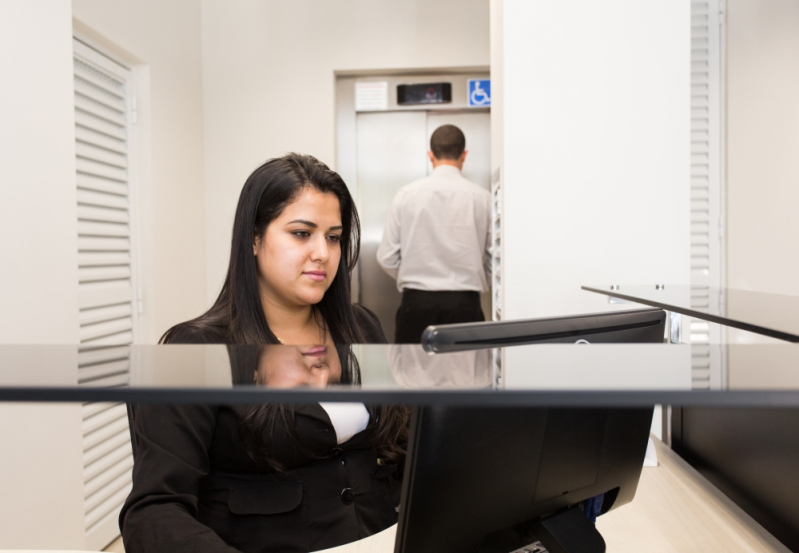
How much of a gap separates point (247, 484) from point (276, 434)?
0.12 meters

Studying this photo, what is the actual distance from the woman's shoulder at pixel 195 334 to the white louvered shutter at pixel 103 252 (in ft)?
4.53

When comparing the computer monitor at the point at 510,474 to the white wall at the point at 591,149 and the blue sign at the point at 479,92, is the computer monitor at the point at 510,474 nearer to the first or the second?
the white wall at the point at 591,149

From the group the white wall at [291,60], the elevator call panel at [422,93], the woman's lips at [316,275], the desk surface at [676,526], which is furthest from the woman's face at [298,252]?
the elevator call panel at [422,93]

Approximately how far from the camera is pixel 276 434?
45.7 inches

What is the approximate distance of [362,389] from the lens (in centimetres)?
41

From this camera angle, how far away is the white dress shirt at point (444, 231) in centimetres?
331

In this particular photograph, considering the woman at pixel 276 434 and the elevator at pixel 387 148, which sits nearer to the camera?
the woman at pixel 276 434

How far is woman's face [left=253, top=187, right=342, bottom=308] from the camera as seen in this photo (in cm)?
143

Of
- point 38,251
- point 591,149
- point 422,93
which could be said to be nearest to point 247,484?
point 38,251

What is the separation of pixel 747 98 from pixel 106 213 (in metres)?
3.32

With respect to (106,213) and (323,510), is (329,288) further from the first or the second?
(106,213)

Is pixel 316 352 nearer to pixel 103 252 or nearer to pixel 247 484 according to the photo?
pixel 247 484

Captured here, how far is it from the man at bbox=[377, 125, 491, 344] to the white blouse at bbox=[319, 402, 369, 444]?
204 cm

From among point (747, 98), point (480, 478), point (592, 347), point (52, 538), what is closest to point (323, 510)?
point (480, 478)
